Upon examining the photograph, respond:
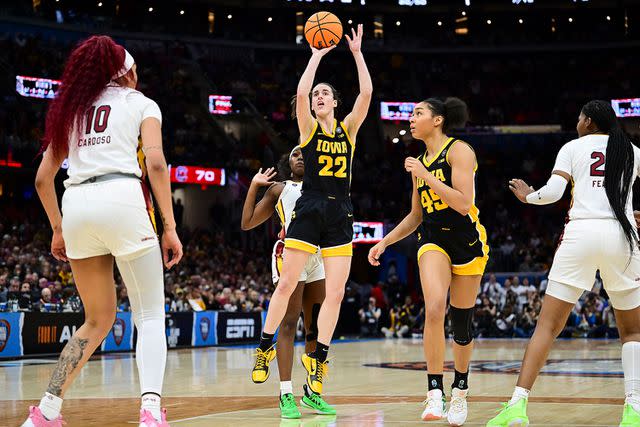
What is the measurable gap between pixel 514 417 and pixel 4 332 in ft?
37.3

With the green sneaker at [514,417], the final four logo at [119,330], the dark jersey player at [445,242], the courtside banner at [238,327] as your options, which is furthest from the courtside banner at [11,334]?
the green sneaker at [514,417]

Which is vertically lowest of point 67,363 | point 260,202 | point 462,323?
point 462,323

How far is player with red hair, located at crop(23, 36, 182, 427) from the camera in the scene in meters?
4.57

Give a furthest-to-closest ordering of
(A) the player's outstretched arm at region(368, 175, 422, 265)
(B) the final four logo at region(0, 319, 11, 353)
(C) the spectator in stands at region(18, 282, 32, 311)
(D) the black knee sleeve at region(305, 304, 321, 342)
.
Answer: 1. (C) the spectator in stands at region(18, 282, 32, 311)
2. (B) the final four logo at region(0, 319, 11, 353)
3. (D) the black knee sleeve at region(305, 304, 321, 342)
4. (A) the player's outstretched arm at region(368, 175, 422, 265)

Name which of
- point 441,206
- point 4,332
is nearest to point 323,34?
point 441,206

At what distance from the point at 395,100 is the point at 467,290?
33.3 metres

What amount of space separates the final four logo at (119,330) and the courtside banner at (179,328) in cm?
119

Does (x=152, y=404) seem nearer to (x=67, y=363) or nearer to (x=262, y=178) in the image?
(x=67, y=363)

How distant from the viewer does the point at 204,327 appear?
19.6m

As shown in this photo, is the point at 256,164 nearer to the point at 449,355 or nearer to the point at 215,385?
the point at 449,355

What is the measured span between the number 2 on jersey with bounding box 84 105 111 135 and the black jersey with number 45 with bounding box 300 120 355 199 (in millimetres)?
2335

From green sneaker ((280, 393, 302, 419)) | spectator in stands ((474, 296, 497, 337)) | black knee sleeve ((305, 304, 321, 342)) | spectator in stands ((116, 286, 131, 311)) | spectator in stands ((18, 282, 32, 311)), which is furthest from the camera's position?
spectator in stands ((474, 296, 497, 337))

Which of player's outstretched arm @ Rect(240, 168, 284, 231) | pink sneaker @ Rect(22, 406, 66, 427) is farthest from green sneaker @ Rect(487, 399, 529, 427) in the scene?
player's outstretched arm @ Rect(240, 168, 284, 231)

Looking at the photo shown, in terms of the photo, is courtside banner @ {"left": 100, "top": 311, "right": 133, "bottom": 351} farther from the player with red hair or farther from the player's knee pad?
the player with red hair
